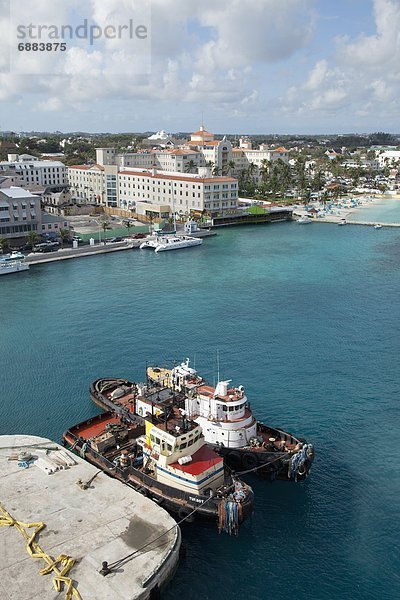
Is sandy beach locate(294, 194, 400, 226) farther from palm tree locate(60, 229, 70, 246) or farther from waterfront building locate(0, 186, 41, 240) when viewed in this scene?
waterfront building locate(0, 186, 41, 240)

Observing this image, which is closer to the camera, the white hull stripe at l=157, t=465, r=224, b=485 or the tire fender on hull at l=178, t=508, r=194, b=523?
the tire fender on hull at l=178, t=508, r=194, b=523

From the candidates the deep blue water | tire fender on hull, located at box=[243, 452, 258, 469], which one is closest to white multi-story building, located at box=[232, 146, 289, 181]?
the deep blue water

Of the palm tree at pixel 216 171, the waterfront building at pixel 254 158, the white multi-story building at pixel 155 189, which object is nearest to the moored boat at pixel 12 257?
the white multi-story building at pixel 155 189

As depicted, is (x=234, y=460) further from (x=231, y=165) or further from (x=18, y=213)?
(x=231, y=165)

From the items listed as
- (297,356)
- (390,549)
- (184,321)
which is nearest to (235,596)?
(390,549)

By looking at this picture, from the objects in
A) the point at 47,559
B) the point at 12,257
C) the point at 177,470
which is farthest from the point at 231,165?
the point at 47,559

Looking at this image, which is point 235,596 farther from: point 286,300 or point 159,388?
point 286,300

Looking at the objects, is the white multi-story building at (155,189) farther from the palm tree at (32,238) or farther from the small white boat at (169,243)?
the palm tree at (32,238)
